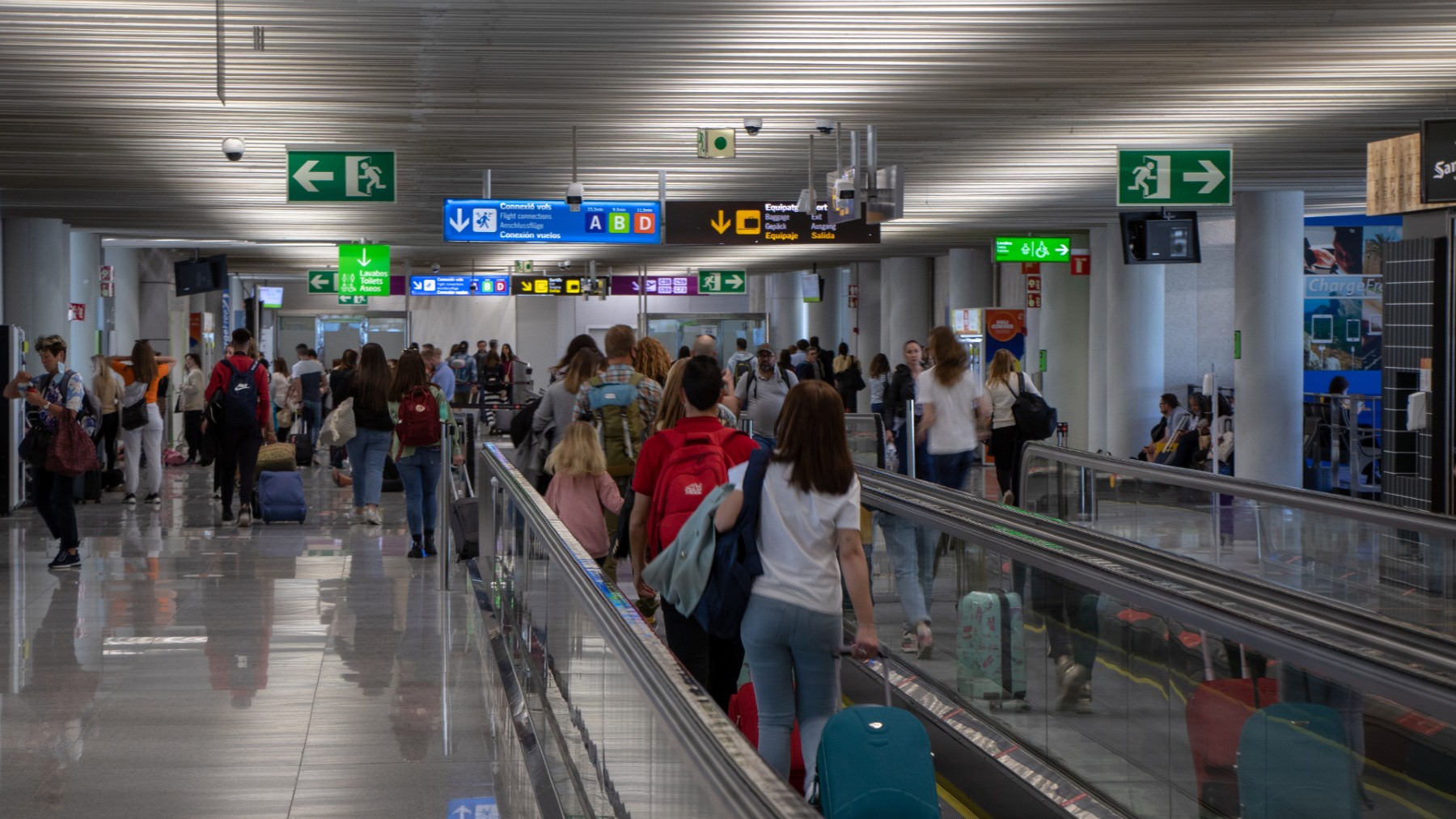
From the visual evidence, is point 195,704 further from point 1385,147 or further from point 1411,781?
point 1385,147

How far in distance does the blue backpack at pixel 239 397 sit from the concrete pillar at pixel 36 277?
5848 millimetres

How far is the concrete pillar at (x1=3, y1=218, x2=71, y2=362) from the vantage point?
18.3 meters

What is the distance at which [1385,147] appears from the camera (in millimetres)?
12133

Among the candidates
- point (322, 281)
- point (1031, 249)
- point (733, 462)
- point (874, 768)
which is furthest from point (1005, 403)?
point (322, 281)

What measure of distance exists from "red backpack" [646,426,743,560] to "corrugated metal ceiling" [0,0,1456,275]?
152 inches

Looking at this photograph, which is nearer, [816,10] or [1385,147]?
[816,10]

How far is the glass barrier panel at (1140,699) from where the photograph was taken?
358 centimetres

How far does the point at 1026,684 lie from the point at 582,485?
247 cm

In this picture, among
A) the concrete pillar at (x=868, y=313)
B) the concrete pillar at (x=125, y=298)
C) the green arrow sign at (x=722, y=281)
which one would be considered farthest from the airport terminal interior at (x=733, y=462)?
the green arrow sign at (x=722, y=281)

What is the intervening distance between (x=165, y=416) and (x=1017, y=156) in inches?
601

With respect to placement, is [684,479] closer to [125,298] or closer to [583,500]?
[583,500]

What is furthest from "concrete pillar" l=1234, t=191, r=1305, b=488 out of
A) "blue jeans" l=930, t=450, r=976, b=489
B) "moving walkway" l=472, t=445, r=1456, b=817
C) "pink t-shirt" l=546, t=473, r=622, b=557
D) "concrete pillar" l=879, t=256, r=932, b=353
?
"concrete pillar" l=879, t=256, r=932, b=353

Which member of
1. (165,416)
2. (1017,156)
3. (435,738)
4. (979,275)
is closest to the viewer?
(435,738)

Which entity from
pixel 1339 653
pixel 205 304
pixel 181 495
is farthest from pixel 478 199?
pixel 205 304
